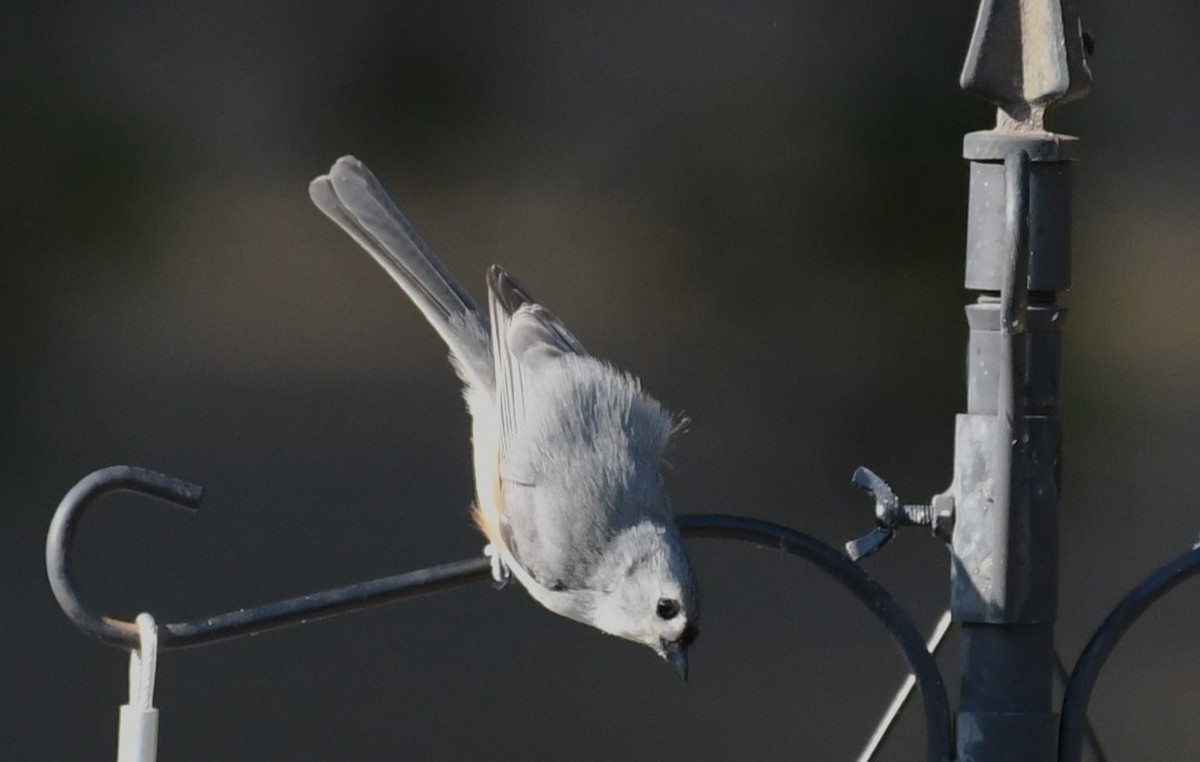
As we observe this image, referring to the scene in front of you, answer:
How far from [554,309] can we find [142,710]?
17.3 feet

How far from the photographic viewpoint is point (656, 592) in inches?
82.1

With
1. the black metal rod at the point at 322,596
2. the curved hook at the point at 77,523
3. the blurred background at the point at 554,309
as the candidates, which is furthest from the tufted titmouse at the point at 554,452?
the blurred background at the point at 554,309

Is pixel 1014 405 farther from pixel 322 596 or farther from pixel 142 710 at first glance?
pixel 142 710

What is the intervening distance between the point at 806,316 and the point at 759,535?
5.01 m

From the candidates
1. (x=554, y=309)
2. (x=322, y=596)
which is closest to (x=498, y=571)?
(x=322, y=596)

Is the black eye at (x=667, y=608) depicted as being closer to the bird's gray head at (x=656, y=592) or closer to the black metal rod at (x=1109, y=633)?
the bird's gray head at (x=656, y=592)

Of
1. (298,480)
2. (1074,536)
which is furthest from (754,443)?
(298,480)

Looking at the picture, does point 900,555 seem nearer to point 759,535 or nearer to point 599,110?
point 599,110

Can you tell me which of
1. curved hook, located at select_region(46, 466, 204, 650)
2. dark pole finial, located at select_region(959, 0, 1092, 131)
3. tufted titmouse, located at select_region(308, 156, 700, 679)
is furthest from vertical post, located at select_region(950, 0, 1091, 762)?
curved hook, located at select_region(46, 466, 204, 650)

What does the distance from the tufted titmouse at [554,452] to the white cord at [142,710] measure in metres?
0.47

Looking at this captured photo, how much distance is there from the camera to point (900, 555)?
6.25 meters

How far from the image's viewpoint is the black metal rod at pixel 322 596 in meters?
1.54

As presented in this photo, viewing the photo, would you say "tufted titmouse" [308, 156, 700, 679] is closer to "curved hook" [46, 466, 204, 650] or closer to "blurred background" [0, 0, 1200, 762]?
"curved hook" [46, 466, 204, 650]

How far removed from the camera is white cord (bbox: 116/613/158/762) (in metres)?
1.49
